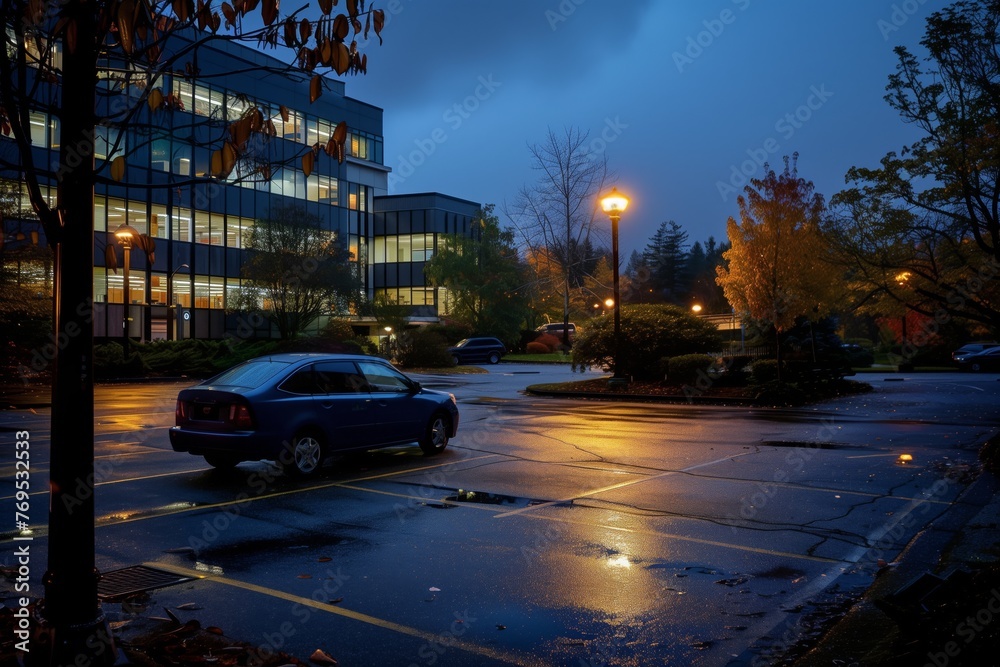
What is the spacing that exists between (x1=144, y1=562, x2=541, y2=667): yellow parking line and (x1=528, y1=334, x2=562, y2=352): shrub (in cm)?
5762

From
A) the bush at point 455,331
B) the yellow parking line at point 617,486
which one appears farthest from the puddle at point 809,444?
the bush at point 455,331

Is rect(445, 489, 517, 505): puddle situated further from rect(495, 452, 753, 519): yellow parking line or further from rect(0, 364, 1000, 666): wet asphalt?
rect(495, 452, 753, 519): yellow parking line

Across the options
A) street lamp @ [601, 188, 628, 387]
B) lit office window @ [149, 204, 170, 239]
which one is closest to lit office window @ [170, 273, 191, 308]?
lit office window @ [149, 204, 170, 239]

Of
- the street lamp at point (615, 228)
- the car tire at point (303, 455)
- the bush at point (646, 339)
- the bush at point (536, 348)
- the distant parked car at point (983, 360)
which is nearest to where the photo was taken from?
the car tire at point (303, 455)

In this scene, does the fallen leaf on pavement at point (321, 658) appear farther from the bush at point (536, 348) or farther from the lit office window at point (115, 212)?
the bush at point (536, 348)

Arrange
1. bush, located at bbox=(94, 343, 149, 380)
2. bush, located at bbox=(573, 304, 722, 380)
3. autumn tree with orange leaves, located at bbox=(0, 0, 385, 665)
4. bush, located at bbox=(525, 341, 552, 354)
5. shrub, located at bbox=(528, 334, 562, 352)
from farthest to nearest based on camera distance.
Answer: shrub, located at bbox=(528, 334, 562, 352) < bush, located at bbox=(525, 341, 552, 354) < bush, located at bbox=(94, 343, 149, 380) < bush, located at bbox=(573, 304, 722, 380) < autumn tree with orange leaves, located at bbox=(0, 0, 385, 665)

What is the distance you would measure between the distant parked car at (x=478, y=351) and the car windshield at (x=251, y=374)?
40992mm

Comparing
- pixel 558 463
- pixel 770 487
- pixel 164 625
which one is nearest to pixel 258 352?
pixel 558 463

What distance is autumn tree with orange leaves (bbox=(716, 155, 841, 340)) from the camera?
23.0 meters

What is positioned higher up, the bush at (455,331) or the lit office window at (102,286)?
the lit office window at (102,286)

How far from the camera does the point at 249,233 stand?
1898 inches

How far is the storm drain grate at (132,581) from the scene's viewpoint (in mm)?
5764

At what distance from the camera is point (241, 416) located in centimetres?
1037

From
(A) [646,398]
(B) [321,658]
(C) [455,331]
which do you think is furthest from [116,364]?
(B) [321,658]
